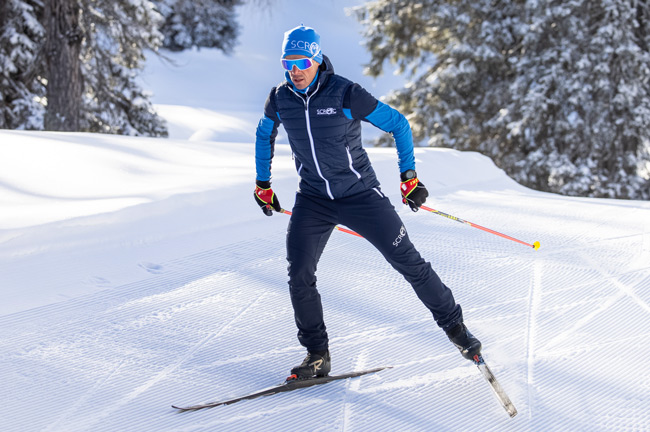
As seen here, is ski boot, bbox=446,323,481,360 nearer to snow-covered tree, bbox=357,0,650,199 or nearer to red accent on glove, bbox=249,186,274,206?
red accent on glove, bbox=249,186,274,206

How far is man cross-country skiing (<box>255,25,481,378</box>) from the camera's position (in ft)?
8.71

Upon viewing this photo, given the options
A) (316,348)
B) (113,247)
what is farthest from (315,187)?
(113,247)

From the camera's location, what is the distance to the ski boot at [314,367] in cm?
275

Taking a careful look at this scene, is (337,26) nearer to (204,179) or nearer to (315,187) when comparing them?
(204,179)

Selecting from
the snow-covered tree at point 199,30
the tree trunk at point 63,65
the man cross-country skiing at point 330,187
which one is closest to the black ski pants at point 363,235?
the man cross-country skiing at point 330,187

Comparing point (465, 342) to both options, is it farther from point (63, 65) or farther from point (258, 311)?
point (63, 65)

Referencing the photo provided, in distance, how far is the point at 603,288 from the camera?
411 centimetres

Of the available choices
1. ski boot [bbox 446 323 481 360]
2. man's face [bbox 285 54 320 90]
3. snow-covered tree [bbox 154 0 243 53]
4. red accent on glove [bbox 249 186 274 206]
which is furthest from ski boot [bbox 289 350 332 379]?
snow-covered tree [bbox 154 0 243 53]

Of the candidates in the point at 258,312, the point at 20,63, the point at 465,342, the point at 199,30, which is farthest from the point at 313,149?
the point at 199,30

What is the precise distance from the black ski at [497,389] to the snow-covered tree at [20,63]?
10.0m

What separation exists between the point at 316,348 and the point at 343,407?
325 mm

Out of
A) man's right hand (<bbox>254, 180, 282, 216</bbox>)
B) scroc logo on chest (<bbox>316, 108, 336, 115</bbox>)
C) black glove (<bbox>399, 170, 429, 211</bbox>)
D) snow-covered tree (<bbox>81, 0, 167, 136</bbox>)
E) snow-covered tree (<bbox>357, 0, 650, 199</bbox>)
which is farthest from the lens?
snow-covered tree (<bbox>357, 0, 650, 199</bbox>)

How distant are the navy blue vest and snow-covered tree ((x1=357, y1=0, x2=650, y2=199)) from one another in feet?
41.0

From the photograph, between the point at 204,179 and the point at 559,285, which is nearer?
the point at 559,285
